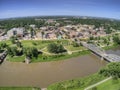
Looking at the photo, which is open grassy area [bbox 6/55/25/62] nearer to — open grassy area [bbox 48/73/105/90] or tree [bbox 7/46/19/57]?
tree [bbox 7/46/19/57]

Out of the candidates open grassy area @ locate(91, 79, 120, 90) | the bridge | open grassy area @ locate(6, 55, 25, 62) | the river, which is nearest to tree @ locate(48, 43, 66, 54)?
the river

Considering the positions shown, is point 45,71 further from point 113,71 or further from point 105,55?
point 105,55

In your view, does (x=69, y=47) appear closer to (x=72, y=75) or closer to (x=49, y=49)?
(x=49, y=49)

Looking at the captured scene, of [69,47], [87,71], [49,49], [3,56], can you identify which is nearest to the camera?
Answer: [87,71]

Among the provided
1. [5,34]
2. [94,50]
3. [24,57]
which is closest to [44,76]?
[24,57]

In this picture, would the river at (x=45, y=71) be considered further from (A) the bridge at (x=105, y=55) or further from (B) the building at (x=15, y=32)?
(B) the building at (x=15, y=32)

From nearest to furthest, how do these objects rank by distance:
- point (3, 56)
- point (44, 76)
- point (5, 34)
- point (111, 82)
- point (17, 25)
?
point (111, 82)
point (44, 76)
point (3, 56)
point (5, 34)
point (17, 25)

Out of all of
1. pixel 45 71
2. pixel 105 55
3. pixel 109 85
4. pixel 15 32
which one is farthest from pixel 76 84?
pixel 15 32

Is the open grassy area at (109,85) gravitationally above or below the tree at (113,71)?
below

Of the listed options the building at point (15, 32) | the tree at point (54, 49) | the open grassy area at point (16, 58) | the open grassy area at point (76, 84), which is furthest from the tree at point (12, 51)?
the building at point (15, 32)

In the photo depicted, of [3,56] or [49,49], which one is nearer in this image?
[3,56]
